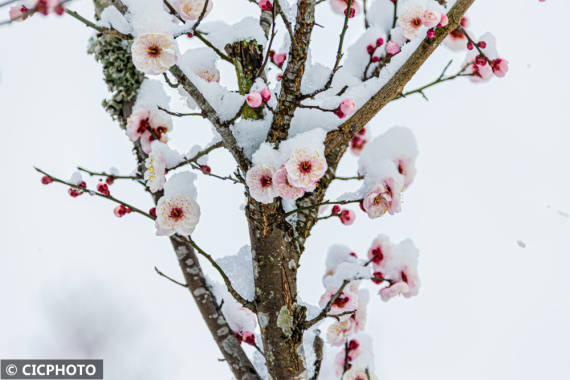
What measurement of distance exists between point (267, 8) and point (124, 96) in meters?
0.83

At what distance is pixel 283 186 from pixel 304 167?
0.26 ft

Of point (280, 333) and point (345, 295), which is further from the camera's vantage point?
point (345, 295)

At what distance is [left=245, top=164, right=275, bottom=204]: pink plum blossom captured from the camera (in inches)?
44.9

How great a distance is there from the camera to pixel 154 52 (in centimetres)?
110

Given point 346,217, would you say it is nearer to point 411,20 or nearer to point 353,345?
point 353,345

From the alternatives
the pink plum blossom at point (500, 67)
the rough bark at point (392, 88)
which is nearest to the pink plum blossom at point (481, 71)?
the pink plum blossom at point (500, 67)

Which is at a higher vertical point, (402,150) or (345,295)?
(402,150)

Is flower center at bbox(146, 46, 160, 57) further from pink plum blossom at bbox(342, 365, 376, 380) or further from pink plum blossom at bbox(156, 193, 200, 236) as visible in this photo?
pink plum blossom at bbox(342, 365, 376, 380)

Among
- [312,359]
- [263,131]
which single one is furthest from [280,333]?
[263,131]

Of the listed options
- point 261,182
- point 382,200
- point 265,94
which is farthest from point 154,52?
point 382,200

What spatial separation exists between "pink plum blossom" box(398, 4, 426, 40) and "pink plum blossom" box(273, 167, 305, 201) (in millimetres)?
938

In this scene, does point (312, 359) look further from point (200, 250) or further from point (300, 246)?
point (200, 250)

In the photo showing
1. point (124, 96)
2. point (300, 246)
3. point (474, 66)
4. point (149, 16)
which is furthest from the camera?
point (124, 96)

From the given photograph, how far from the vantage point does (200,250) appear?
1213mm
